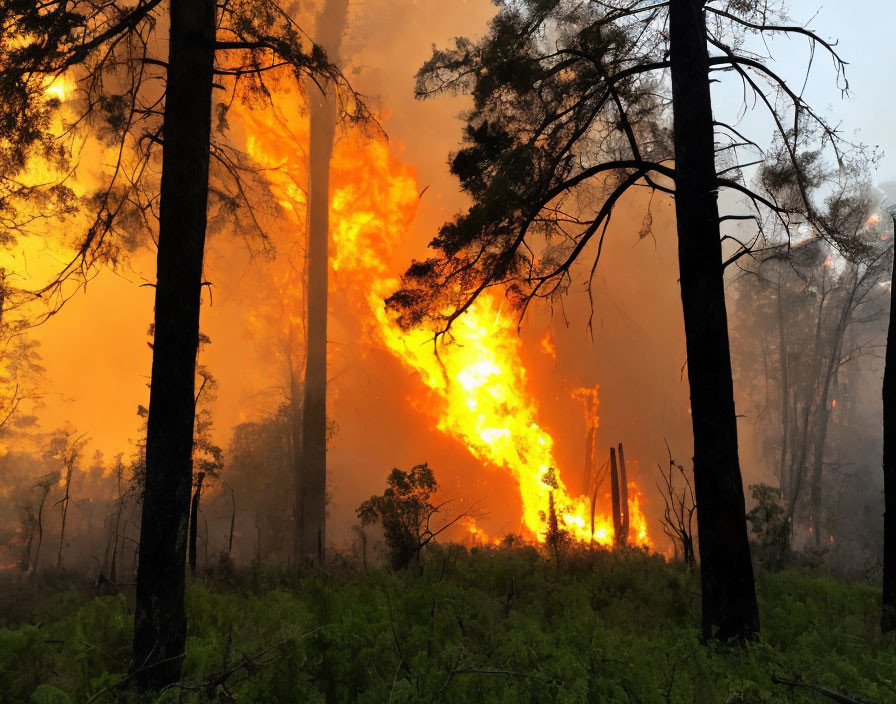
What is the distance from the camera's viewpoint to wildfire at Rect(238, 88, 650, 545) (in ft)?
95.9

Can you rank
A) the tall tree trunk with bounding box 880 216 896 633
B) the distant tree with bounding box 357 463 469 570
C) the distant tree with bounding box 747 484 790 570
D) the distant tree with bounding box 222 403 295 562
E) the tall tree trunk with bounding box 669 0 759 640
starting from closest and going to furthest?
the tall tree trunk with bounding box 669 0 759 640 < the tall tree trunk with bounding box 880 216 896 633 < the distant tree with bounding box 357 463 469 570 < the distant tree with bounding box 747 484 790 570 < the distant tree with bounding box 222 403 295 562

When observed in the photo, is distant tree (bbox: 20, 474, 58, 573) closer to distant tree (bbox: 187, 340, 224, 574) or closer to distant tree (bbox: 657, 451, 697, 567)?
distant tree (bbox: 187, 340, 224, 574)

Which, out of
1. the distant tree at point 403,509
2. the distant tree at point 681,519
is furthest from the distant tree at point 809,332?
the distant tree at point 403,509

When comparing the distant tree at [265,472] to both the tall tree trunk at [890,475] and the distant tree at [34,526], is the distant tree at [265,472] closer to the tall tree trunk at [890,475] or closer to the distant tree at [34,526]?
the distant tree at [34,526]

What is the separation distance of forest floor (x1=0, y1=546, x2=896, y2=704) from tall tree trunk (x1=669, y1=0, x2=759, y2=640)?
516 millimetres

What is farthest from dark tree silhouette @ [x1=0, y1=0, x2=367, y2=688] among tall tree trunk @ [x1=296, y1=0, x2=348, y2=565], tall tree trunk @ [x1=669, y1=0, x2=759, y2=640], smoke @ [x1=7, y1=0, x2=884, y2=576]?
smoke @ [x1=7, y1=0, x2=884, y2=576]

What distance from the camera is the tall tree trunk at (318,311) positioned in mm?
14828

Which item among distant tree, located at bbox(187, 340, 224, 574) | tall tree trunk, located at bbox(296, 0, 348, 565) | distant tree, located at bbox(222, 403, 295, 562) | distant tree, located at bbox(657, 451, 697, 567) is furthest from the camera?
distant tree, located at bbox(222, 403, 295, 562)

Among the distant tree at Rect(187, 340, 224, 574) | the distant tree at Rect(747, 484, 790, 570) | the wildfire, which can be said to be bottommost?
the distant tree at Rect(747, 484, 790, 570)

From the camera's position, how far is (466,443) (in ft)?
121

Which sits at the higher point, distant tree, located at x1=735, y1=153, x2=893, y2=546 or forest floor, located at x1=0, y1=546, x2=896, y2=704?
distant tree, located at x1=735, y1=153, x2=893, y2=546

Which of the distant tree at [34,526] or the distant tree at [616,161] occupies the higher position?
the distant tree at [616,161]

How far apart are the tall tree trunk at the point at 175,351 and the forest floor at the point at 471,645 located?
1.14 feet

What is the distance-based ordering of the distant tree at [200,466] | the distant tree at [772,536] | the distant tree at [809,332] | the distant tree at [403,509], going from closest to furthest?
the distant tree at [200,466] → the distant tree at [403,509] → the distant tree at [772,536] → the distant tree at [809,332]
